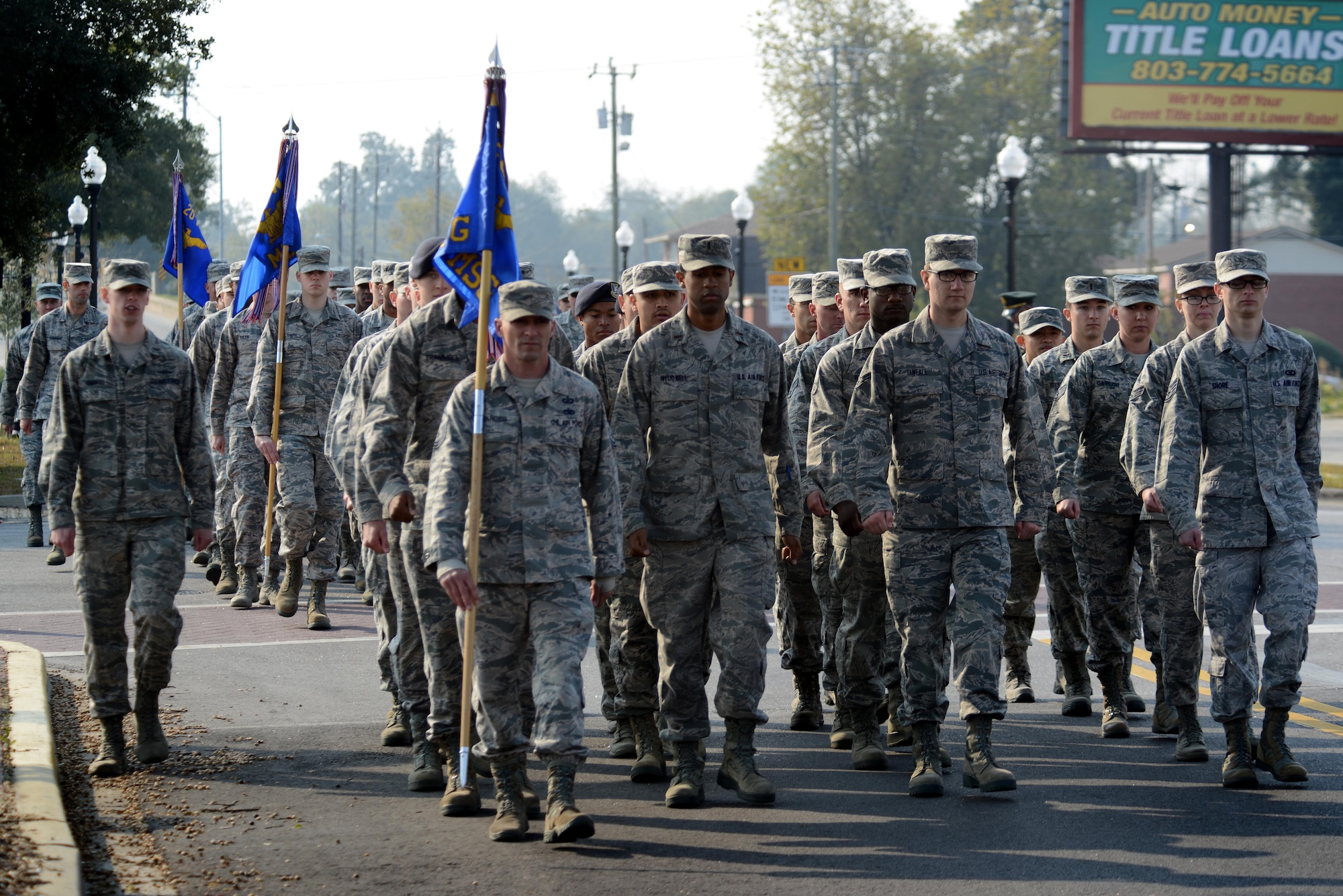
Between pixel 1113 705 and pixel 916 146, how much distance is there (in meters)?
52.9

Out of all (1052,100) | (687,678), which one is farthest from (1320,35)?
(687,678)

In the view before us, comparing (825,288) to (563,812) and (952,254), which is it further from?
→ (563,812)

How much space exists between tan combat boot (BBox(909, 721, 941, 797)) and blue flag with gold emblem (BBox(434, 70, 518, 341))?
104 inches

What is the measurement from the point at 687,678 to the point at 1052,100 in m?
55.7

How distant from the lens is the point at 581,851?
6.30m

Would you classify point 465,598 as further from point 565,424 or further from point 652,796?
point 652,796

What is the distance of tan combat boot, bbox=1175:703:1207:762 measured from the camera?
7.92 metres

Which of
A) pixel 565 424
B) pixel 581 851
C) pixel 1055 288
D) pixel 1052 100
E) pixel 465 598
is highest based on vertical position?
pixel 1052 100

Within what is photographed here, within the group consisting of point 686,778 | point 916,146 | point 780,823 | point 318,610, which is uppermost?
point 916,146

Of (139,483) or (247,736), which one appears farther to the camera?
(247,736)

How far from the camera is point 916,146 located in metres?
59.7

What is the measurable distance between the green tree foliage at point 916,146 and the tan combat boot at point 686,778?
52562mm

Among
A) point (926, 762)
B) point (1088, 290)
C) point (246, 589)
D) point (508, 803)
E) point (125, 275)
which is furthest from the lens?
point (246, 589)

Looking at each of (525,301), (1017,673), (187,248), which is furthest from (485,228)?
(187,248)
